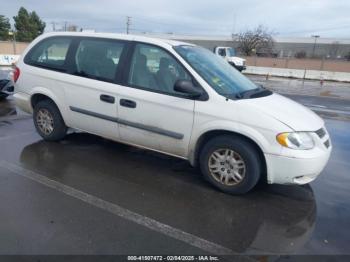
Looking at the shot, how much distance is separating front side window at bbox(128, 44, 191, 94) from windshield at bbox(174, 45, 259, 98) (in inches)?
7.4

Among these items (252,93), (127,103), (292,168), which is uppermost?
(252,93)

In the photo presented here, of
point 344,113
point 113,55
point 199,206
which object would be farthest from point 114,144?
point 344,113

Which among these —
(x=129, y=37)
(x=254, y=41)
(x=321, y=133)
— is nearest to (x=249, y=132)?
(x=321, y=133)

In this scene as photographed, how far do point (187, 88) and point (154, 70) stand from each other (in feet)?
2.34

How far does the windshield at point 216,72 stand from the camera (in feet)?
14.1

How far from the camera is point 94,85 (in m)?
4.92

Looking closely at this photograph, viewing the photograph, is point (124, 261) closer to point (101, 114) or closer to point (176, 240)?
point (176, 240)

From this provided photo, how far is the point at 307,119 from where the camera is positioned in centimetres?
412

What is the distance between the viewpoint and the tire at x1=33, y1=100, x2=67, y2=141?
552 cm

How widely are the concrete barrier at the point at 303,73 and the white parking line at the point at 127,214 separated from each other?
27936mm

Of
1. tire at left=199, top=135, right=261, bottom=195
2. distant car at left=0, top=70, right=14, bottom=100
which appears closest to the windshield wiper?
tire at left=199, top=135, right=261, bottom=195

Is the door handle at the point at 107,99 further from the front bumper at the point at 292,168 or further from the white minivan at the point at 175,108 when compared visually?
the front bumper at the point at 292,168

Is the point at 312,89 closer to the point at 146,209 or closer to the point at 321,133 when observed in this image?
the point at 321,133

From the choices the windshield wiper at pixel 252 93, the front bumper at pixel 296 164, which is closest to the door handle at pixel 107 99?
the windshield wiper at pixel 252 93
